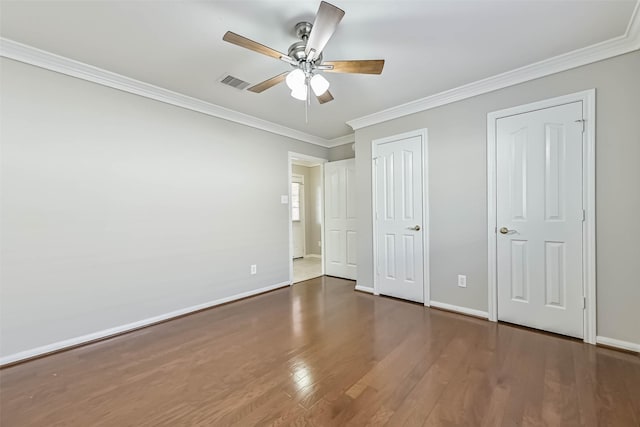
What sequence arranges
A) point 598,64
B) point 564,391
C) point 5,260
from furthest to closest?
point 598,64 < point 5,260 < point 564,391

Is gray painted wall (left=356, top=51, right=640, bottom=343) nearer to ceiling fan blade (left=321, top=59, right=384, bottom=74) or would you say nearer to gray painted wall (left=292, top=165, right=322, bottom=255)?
ceiling fan blade (left=321, top=59, right=384, bottom=74)

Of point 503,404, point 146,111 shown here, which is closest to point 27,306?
point 146,111

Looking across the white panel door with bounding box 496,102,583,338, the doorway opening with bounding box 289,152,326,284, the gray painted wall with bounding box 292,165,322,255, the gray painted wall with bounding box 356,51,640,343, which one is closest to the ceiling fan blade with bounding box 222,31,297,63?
the gray painted wall with bounding box 356,51,640,343

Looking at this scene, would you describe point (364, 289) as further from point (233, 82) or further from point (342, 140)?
point (233, 82)

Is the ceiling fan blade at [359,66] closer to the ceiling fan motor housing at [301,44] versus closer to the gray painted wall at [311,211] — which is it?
the ceiling fan motor housing at [301,44]

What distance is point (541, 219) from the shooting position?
8.21ft

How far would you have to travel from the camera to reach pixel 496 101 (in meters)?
2.75

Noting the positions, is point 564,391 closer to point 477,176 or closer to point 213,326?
point 477,176

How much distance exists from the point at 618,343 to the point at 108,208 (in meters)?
4.57

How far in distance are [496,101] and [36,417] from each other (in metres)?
4.34

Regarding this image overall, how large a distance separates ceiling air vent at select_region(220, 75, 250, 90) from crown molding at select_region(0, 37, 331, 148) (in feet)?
2.08

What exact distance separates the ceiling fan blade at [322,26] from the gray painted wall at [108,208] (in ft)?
6.63

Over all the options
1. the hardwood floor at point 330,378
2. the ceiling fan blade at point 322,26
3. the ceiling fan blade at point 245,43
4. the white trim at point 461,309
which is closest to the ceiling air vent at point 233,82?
the ceiling fan blade at point 245,43

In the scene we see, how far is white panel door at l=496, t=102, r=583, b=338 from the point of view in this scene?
7.73 ft
